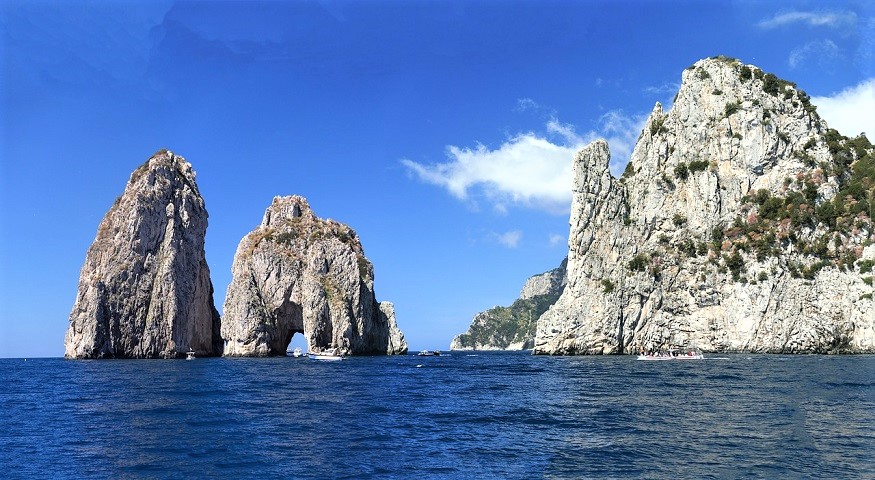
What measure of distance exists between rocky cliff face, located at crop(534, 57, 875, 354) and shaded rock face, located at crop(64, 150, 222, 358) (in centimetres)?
8312

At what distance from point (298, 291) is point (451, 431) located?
4810 inches

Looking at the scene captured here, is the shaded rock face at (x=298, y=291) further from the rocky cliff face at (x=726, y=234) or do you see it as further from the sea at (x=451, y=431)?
the sea at (x=451, y=431)

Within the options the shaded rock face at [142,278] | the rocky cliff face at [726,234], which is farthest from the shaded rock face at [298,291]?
the rocky cliff face at [726,234]

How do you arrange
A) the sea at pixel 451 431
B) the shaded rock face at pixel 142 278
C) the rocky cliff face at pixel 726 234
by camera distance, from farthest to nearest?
the shaded rock face at pixel 142 278, the rocky cliff face at pixel 726 234, the sea at pixel 451 431

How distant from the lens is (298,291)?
492 feet

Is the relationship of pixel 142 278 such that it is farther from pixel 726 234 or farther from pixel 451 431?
pixel 726 234

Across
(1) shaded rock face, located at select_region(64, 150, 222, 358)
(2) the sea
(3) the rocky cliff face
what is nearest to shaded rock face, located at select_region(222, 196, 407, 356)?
(1) shaded rock face, located at select_region(64, 150, 222, 358)

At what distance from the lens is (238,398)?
4788cm

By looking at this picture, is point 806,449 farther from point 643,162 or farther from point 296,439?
→ point 643,162

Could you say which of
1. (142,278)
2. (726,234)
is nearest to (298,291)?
(142,278)

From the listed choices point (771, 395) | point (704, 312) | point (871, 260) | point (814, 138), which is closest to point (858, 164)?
point (814, 138)

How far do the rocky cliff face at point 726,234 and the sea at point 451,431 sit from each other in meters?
70.2

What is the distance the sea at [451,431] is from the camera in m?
23.9

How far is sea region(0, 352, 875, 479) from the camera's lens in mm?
23906
